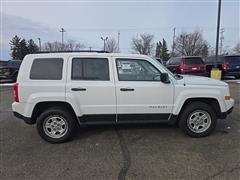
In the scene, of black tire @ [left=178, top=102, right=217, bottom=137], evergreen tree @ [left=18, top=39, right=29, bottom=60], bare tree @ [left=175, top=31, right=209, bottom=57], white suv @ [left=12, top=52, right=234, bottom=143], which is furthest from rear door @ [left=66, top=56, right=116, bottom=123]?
evergreen tree @ [left=18, top=39, right=29, bottom=60]

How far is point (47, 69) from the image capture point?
4.40 meters

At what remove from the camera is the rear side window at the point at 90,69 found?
4371 mm

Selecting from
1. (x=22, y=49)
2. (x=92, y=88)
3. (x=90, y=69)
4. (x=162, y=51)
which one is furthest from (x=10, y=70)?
(x=162, y=51)

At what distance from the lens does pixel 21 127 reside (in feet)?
18.0

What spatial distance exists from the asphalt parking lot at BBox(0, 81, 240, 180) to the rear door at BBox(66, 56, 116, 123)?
2.03ft

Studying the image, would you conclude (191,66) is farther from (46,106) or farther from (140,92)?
(46,106)

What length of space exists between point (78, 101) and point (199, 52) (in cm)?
6186

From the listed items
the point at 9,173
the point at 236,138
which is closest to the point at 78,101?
the point at 9,173

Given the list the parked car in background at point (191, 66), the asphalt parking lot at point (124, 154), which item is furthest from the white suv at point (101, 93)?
the parked car in background at point (191, 66)

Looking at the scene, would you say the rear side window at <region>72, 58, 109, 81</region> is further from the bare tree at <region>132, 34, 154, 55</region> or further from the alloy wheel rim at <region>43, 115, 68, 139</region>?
the bare tree at <region>132, 34, 154, 55</region>

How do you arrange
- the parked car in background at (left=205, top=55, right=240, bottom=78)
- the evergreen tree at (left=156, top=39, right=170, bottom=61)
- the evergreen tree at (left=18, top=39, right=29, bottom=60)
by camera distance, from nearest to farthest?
the parked car in background at (left=205, top=55, right=240, bottom=78) < the evergreen tree at (left=18, top=39, right=29, bottom=60) < the evergreen tree at (left=156, top=39, right=170, bottom=61)

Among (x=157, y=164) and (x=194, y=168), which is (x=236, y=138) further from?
(x=157, y=164)

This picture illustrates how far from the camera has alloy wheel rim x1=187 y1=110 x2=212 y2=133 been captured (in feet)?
15.1

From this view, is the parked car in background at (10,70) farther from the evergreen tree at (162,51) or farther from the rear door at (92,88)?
the evergreen tree at (162,51)
